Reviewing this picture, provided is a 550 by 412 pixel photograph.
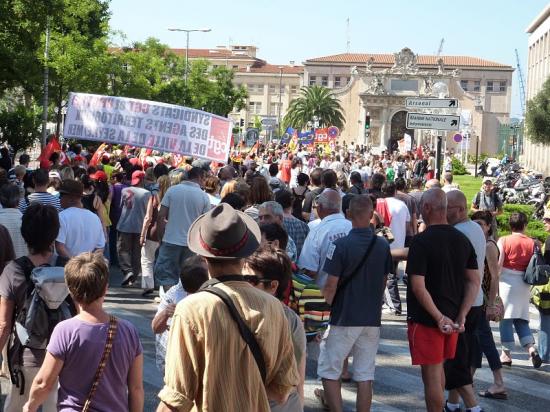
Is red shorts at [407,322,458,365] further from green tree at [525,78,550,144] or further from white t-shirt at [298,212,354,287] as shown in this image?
green tree at [525,78,550,144]

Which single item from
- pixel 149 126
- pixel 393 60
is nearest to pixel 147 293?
pixel 149 126

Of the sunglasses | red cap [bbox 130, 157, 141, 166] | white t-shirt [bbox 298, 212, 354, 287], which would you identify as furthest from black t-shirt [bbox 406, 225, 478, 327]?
red cap [bbox 130, 157, 141, 166]

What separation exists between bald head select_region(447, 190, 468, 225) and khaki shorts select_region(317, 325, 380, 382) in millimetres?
1184

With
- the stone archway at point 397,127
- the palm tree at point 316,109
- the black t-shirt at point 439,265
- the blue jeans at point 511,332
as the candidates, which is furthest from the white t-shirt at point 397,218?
the stone archway at point 397,127

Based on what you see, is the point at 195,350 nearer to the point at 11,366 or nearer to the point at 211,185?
the point at 11,366

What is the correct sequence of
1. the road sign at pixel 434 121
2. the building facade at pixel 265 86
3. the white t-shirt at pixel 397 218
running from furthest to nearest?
the building facade at pixel 265 86 < the road sign at pixel 434 121 < the white t-shirt at pixel 397 218

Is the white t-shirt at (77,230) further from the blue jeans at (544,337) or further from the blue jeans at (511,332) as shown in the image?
the blue jeans at (544,337)

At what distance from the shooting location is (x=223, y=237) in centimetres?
380

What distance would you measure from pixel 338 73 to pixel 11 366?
423 ft

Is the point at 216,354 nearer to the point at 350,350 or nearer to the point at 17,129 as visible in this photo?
the point at 350,350

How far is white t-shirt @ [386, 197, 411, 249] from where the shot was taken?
1246cm

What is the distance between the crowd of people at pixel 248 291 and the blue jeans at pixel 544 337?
16 mm

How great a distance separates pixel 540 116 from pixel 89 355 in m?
47.8

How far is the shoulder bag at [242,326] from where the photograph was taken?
364 cm
